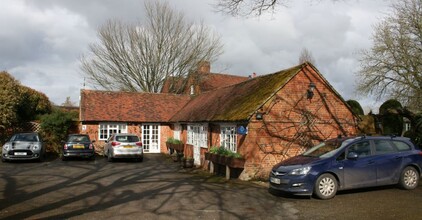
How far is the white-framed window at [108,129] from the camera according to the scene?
26725 millimetres

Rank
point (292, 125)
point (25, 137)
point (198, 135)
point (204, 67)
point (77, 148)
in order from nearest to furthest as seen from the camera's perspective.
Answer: point (292, 125)
point (25, 137)
point (198, 135)
point (77, 148)
point (204, 67)

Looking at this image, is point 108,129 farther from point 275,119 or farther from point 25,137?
point 275,119

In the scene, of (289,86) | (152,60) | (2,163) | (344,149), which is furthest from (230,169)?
(152,60)

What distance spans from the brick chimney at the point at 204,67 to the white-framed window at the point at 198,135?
16.9m

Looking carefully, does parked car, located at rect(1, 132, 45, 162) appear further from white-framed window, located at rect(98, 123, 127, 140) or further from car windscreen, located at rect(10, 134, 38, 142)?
white-framed window, located at rect(98, 123, 127, 140)

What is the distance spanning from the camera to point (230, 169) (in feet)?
51.4

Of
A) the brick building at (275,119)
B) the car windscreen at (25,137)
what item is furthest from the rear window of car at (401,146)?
the car windscreen at (25,137)

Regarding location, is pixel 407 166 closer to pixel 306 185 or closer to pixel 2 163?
pixel 306 185

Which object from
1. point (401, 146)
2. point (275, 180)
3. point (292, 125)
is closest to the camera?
point (275, 180)

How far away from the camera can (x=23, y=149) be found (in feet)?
64.4

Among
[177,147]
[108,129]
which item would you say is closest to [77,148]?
[108,129]

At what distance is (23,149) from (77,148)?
2.78 metres

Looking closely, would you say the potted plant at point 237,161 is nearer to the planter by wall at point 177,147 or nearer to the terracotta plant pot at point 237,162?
the terracotta plant pot at point 237,162

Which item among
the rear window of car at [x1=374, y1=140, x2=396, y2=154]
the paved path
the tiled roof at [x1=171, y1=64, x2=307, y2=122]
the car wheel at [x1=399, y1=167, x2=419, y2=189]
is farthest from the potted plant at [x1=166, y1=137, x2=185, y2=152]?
the car wheel at [x1=399, y1=167, x2=419, y2=189]
